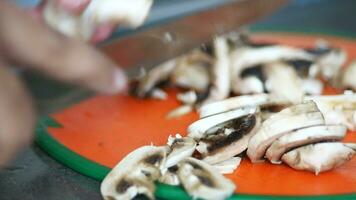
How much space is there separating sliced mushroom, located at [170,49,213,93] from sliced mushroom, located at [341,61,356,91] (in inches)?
12.3

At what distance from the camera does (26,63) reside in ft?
2.28

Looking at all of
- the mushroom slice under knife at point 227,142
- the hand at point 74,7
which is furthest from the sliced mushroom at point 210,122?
the hand at point 74,7

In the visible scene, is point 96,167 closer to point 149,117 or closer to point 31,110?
point 149,117

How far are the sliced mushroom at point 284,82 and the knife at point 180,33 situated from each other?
15cm

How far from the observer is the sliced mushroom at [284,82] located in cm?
134

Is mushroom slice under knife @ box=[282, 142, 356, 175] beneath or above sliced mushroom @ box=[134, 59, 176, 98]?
above

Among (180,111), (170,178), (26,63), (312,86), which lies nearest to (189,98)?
(180,111)

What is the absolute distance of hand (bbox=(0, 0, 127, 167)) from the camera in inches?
26.0

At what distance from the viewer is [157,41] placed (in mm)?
1307

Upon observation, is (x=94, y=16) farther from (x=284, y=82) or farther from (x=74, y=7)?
(x=284, y=82)

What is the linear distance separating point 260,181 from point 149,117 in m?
0.36

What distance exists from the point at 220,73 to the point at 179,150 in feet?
1.31

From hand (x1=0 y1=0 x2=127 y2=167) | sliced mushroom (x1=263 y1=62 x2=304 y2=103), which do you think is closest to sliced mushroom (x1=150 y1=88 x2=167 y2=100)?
sliced mushroom (x1=263 y1=62 x2=304 y2=103)

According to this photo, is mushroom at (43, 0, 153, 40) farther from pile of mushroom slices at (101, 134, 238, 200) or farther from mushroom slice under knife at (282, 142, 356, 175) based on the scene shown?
mushroom slice under knife at (282, 142, 356, 175)
